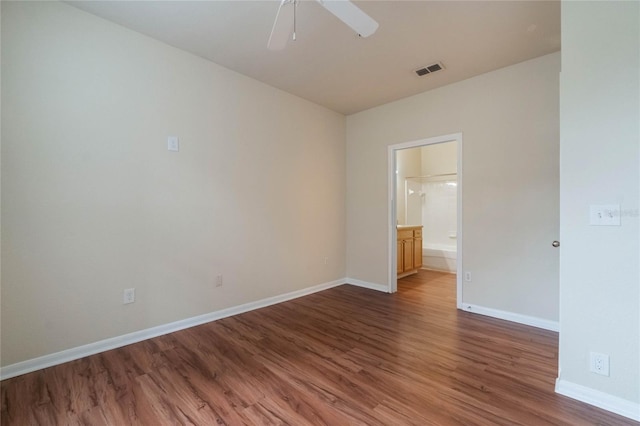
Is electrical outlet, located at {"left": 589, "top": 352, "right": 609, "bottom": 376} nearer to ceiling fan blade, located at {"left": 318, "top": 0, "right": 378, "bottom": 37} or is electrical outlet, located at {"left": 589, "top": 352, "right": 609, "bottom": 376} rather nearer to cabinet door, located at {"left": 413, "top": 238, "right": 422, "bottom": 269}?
ceiling fan blade, located at {"left": 318, "top": 0, "right": 378, "bottom": 37}

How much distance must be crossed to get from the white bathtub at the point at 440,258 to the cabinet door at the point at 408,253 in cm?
86

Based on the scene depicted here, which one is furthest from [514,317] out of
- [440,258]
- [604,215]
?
[440,258]

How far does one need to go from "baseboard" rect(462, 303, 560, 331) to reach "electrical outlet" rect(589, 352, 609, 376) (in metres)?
1.00

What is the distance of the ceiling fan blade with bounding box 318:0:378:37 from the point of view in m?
1.40

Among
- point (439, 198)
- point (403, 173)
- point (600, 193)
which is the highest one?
point (403, 173)

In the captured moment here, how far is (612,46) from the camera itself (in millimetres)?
1658

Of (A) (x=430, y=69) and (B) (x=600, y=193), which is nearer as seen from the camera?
(B) (x=600, y=193)

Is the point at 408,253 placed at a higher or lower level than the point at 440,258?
higher

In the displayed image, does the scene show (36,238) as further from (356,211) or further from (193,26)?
(356,211)

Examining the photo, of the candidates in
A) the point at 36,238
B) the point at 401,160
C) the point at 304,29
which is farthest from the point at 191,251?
the point at 401,160

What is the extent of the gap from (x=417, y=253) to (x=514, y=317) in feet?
7.78

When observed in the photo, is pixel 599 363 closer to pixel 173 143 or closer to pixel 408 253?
pixel 408 253

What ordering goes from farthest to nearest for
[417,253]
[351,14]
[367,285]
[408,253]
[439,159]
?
[439,159], [417,253], [408,253], [367,285], [351,14]

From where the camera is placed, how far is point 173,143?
274cm
